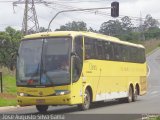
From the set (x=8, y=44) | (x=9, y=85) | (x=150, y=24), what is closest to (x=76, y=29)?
(x=8, y=44)

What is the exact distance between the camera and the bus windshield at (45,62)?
2159 cm

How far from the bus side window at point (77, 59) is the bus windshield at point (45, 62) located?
41 centimetres

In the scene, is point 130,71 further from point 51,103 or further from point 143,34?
point 143,34

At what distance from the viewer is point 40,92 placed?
21.5 m

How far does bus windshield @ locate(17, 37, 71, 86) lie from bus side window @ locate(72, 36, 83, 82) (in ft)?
1.36

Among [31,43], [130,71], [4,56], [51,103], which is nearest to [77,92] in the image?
[51,103]

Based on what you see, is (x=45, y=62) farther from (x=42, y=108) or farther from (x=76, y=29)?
(x=76, y=29)

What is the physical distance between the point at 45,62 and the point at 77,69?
142 cm

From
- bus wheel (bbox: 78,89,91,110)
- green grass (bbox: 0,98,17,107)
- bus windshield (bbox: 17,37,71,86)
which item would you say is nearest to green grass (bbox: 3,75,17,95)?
green grass (bbox: 0,98,17,107)

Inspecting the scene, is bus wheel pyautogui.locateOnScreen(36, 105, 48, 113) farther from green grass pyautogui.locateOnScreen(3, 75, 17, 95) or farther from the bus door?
green grass pyautogui.locateOnScreen(3, 75, 17, 95)

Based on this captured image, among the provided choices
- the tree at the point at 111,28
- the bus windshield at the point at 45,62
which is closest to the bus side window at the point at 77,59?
the bus windshield at the point at 45,62

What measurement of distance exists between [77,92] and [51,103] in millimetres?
1300

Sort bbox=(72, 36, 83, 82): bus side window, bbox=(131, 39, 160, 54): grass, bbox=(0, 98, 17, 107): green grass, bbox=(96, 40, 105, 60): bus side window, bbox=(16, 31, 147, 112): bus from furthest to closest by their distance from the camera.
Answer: bbox=(131, 39, 160, 54): grass, bbox=(0, 98, 17, 107): green grass, bbox=(96, 40, 105, 60): bus side window, bbox=(72, 36, 83, 82): bus side window, bbox=(16, 31, 147, 112): bus

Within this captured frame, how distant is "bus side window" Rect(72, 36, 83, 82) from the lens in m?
22.1
